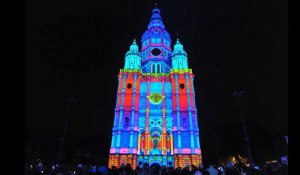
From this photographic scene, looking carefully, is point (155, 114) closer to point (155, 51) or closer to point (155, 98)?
point (155, 98)

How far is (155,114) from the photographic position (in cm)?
5300

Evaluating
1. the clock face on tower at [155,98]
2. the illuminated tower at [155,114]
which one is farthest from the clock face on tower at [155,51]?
the clock face on tower at [155,98]

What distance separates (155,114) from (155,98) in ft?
13.2

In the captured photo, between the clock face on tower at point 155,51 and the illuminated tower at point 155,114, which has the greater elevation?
the clock face on tower at point 155,51

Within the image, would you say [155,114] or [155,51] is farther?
[155,51]

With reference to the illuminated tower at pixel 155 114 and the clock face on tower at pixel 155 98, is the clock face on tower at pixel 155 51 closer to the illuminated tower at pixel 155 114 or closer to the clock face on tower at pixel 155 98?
the illuminated tower at pixel 155 114

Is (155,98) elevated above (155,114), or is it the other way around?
(155,98)

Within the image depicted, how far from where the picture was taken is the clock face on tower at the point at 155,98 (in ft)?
180

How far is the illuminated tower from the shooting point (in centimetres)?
4753

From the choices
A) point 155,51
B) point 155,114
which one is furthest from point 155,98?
point 155,51

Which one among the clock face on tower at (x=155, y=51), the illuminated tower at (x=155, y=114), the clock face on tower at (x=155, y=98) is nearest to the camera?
the illuminated tower at (x=155, y=114)

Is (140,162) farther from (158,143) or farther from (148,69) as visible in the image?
(148,69)

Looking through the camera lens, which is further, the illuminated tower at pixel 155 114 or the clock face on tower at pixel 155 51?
the clock face on tower at pixel 155 51

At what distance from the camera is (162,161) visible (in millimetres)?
47344
